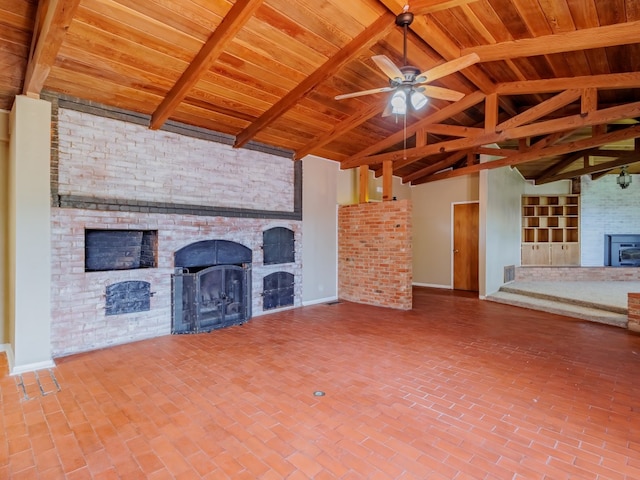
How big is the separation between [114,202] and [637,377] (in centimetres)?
597

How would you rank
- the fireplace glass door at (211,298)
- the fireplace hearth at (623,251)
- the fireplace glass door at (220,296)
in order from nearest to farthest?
the fireplace glass door at (211,298) < the fireplace glass door at (220,296) < the fireplace hearth at (623,251)

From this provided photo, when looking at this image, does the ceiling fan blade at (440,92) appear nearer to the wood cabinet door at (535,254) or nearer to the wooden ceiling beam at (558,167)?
the wooden ceiling beam at (558,167)

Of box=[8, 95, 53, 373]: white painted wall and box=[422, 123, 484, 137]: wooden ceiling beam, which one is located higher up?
box=[422, 123, 484, 137]: wooden ceiling beam

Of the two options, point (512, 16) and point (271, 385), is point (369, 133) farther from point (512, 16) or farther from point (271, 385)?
point (271, 385)

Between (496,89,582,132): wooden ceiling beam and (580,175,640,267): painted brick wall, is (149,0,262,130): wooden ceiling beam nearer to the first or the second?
(496,89,582,132): wooden ceiling beam

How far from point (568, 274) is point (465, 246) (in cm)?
284

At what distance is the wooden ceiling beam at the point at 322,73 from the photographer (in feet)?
10.7

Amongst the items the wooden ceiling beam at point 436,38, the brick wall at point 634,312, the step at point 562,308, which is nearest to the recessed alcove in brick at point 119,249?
the wooden ceiling beam at point 436,38

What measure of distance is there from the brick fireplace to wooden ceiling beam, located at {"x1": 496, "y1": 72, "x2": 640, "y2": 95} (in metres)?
3.99

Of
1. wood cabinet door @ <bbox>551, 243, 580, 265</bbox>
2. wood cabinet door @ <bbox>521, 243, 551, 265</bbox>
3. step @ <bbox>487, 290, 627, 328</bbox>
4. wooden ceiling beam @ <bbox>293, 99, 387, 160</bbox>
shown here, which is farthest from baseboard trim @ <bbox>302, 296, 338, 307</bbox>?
wood cabinet door @ <bbox>551, 243, 580, 265</bbox>

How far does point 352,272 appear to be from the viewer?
6828 millimetres

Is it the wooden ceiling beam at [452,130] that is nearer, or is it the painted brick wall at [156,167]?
the painted brick wall at [156,167]

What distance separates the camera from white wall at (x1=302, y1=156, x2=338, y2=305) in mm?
6410

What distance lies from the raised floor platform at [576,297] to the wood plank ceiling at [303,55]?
2808 mm
